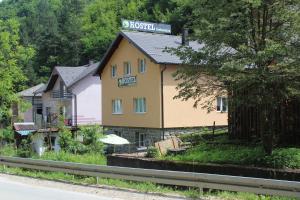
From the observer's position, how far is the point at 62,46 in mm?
89000

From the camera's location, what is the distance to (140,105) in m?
38.2

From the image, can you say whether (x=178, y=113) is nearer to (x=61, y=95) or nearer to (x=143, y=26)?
(x=143, y=26)

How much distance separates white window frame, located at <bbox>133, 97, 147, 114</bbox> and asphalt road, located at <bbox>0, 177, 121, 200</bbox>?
2212cm

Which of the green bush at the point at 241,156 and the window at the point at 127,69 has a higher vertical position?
the window at the point at 127,69

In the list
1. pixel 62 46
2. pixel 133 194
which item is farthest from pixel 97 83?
pixel 133 194

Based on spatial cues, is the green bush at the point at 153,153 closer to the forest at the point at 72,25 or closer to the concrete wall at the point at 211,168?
the concrete wall at the point at 211,168

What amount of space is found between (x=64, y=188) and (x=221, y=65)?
244 inches

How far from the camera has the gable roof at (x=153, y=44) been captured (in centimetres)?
3528

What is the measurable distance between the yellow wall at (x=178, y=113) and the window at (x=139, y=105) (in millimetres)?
2593

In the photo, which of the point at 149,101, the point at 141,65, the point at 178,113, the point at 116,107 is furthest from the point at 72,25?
the point at 178,113

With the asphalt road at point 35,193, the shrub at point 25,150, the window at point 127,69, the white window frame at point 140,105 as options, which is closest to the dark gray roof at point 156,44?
the window at point 127,69

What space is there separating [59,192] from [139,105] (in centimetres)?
2456

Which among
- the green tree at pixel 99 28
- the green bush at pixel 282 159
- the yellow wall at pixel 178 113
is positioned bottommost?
the green bush at pixel 282 159

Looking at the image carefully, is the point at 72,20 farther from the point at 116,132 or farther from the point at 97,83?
the point at 116,132
